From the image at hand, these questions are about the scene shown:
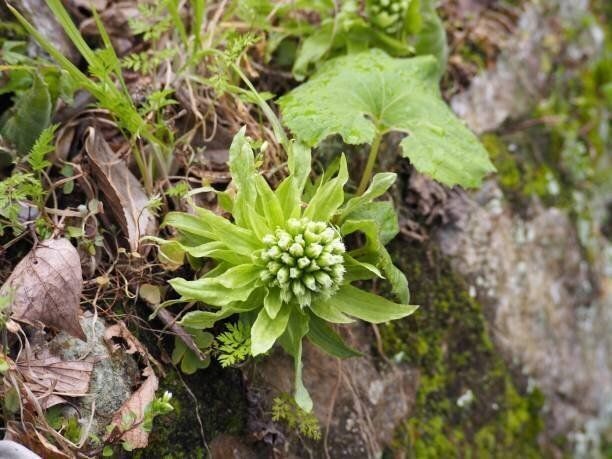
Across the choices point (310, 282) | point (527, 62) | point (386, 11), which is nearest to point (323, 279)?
point (310, 282)

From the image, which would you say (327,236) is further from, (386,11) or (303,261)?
(386,11)

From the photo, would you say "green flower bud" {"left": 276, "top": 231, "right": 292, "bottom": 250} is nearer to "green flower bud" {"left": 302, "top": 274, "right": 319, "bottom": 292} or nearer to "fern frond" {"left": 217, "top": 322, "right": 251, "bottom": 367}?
"green flower bud" {"left": 302, "top": 274, "right": 319, "bottom": 292}

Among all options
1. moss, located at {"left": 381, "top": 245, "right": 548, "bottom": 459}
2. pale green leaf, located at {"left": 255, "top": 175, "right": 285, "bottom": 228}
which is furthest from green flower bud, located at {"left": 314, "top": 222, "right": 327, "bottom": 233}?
moss, located at {"left": 381, "top": 245, "right": 548, "bottom": 459}

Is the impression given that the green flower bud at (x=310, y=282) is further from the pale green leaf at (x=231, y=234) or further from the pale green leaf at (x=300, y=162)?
the pale green leaf at (x=300, y=162)

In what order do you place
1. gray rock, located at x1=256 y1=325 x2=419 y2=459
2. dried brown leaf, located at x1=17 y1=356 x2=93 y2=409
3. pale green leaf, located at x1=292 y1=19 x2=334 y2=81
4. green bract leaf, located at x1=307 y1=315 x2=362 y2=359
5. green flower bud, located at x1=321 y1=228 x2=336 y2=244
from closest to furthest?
dried brown leaf, located at x1=17 y1=356 x2=93 y2=409 → green flower bud, located at x1=321 y1=228 x2=336 y2=244 → green bract leaf, located at x1=307 y1=315 x2=362 y2=359 → gray rock, located at x1=256 y1=325 x2=419 y2=459 → pale green leaf, located at x1=292 y1=19 x2=334 y2=81

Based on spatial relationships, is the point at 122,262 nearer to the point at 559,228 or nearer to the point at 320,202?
the point at 320,202

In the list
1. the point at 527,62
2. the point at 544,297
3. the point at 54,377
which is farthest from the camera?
the point at 527,62

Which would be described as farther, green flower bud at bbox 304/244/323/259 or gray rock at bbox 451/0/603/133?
gray rock at bbox 451/0/603/133
